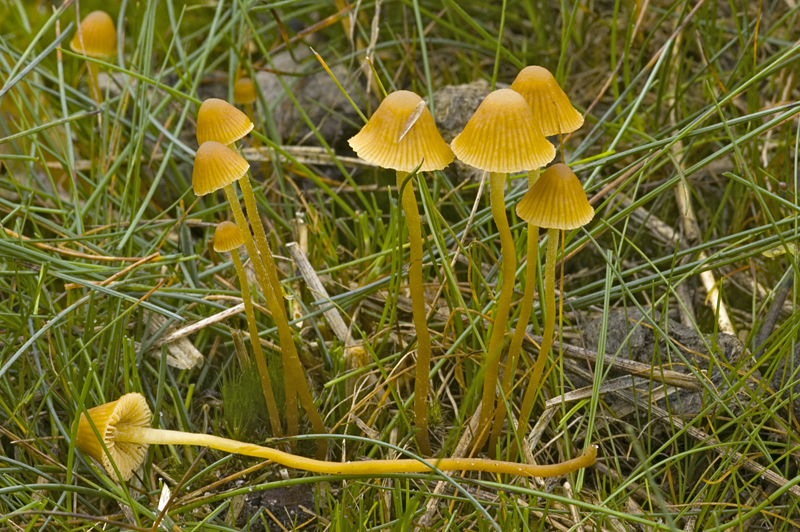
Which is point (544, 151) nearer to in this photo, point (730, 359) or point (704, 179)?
point (730, 359)

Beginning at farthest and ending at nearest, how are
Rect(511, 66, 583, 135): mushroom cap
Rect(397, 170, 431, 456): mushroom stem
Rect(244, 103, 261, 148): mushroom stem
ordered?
Rect(244, 103, 261, 148): mushroom stem
Rect(397, 170, 431, 456): mushroom stem
Rect(511, 66, 583, 135): mushroom cap

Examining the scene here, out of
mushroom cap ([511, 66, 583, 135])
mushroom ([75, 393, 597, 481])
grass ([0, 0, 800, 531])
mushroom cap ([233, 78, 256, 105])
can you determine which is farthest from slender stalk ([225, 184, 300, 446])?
mushroom cap ([233, 78, 256, 105])

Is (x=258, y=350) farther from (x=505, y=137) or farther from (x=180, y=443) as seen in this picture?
(x=505, y=137)

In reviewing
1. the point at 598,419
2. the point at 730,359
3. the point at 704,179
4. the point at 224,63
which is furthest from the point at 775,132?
the point at 224,63

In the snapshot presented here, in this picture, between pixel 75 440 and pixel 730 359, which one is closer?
pixel 75 440

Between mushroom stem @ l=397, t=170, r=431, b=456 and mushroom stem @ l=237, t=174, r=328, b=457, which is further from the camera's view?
mushroom stem @ l=237, t=174, r=328, b=457

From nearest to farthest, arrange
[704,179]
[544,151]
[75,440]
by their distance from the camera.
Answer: [544,151], [75,440], [704,179]

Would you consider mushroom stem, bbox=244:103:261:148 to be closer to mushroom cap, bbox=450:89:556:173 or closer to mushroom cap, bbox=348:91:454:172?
mushroom cap, bbox=348:91:454:172

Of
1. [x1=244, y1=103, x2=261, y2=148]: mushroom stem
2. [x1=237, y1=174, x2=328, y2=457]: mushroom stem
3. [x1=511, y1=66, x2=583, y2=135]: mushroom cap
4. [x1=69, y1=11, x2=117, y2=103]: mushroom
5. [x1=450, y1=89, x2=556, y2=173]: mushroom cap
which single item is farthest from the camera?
[x1=244, y1=103, x2=261, y2=148]: mushroom stem
